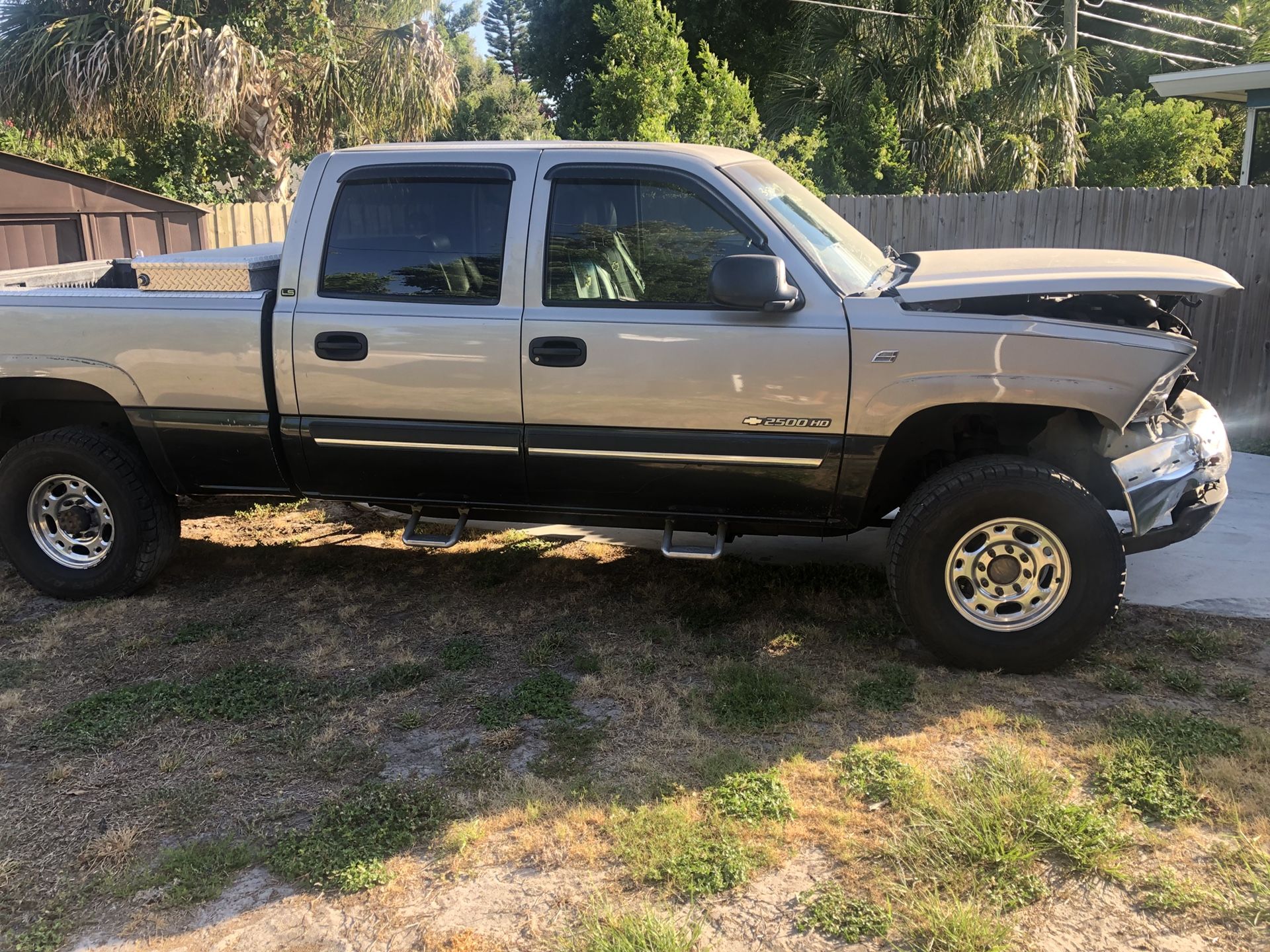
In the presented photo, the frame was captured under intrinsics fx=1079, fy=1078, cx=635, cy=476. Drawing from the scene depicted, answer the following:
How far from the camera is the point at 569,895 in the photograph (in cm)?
311

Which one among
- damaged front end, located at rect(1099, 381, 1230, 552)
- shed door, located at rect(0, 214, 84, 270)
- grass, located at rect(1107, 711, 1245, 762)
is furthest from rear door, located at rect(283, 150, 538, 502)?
shed door, located at rect(0, 214, 84, 270)

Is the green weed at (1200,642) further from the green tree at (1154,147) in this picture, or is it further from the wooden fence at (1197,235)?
the green tree at (1154,147)

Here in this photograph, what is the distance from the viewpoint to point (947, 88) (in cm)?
1856

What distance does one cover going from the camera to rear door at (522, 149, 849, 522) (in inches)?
171

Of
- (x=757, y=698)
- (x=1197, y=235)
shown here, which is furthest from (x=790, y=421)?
(x=1197, y=235)

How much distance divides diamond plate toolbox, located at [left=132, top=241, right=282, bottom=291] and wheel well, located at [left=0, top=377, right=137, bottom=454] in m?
0.59

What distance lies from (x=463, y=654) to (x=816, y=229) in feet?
7.96

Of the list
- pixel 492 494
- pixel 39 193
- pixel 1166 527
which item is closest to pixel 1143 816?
pixel 1166 527

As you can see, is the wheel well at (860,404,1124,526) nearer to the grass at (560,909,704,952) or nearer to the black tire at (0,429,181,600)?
the grass at (560,909,704,952)

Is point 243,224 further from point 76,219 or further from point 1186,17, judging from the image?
point 1186,17

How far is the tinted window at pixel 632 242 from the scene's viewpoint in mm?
4453

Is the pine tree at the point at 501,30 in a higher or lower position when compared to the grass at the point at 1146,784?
higher

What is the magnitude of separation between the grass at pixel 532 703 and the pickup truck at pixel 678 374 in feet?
2.53

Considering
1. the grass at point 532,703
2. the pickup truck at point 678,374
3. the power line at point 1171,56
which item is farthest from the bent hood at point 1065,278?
the power line at point 1171,56
